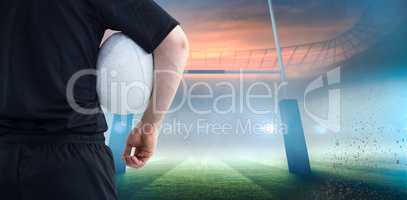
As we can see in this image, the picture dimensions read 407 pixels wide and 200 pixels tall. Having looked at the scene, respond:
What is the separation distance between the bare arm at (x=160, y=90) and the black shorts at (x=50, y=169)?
111 millimetres

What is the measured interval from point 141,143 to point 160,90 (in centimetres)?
9

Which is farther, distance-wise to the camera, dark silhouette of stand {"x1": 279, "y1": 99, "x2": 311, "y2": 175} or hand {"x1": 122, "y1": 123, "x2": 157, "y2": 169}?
dark silhouette of stand {"x1": 279, "y1": 99, "x2": 311, "y2": 175}

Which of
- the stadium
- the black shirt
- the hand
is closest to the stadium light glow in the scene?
the stadium

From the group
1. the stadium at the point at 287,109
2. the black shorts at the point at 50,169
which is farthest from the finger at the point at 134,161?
the stadium at the point at 287,109

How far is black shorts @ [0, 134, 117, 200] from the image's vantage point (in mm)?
615

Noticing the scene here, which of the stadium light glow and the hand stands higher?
the stadium light glow

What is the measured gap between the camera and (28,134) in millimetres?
632

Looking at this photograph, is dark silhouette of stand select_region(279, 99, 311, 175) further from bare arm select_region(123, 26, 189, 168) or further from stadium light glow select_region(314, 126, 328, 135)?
bare arm select_region(123, 26, 189, 168)

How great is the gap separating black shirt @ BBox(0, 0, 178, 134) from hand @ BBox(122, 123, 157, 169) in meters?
0.10

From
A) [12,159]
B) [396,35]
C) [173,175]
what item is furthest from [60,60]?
[396,35]

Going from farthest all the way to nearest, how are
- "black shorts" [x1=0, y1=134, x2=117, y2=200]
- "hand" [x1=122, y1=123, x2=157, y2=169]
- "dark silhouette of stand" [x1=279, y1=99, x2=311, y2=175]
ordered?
"dark silhouette of stand" [x1=279, y1=99, x2=311, y2=175] < "hand" [x1=122, y1=123, x2=157, y2=169] < "black shorts" [x1=0, y1=134, x2=117, y2=200]

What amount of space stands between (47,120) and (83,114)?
1.6 inches

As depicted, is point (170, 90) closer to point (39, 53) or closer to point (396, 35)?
point (39, 53)

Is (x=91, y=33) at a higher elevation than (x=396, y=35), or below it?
below
